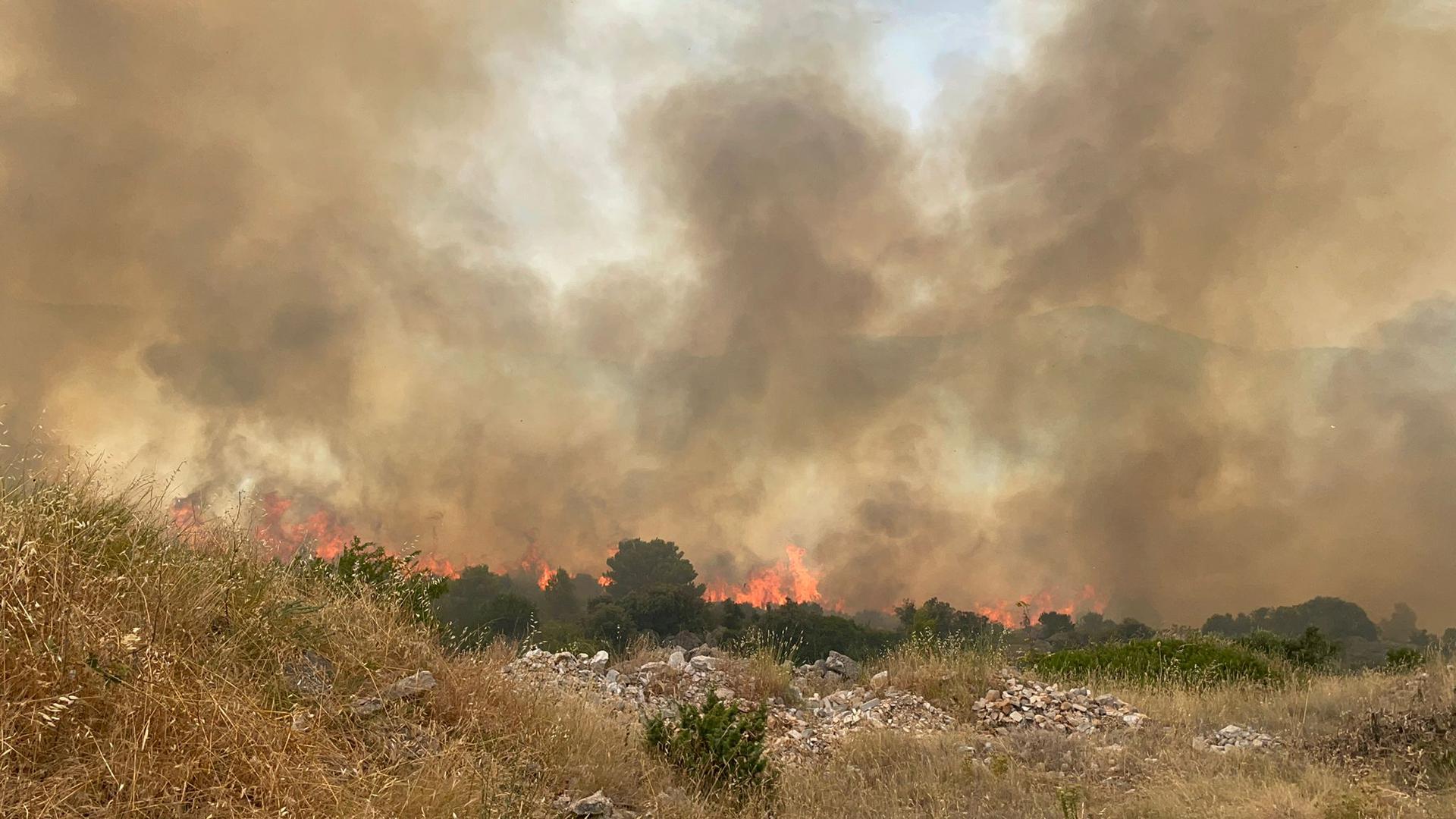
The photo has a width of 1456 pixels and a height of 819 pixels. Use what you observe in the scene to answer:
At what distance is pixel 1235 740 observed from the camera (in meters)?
10.2

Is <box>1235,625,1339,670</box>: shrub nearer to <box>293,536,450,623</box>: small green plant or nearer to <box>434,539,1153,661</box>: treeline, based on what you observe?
<box>434,539,1153,661</box>: treeline

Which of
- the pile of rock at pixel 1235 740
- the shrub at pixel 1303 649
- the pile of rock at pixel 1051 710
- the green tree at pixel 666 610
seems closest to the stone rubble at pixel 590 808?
the pile of rock at pixel 1051 710

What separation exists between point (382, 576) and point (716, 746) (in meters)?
5.21

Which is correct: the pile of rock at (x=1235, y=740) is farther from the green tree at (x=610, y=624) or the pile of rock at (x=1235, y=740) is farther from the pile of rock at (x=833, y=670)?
the green tree at (x=610, y=624)

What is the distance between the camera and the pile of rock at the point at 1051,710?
452 inches

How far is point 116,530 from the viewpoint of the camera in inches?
239

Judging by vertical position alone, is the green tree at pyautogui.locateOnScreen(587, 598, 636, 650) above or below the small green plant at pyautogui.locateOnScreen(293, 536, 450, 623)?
below

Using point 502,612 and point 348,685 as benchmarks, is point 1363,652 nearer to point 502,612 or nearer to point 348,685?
point 502,612

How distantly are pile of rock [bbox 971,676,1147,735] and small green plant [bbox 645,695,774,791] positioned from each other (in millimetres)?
4902

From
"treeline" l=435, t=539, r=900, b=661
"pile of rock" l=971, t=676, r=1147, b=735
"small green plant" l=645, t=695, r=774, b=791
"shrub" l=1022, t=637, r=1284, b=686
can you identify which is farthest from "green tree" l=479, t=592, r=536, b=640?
"small green plant" l=645, t=695, r=774, b=791

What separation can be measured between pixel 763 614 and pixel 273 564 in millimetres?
18280

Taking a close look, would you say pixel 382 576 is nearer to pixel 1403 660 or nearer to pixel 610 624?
pixel 610 624

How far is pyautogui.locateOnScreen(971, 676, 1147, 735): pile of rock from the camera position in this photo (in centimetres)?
1149

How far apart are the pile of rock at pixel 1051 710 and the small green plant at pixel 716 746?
16.1 ft
